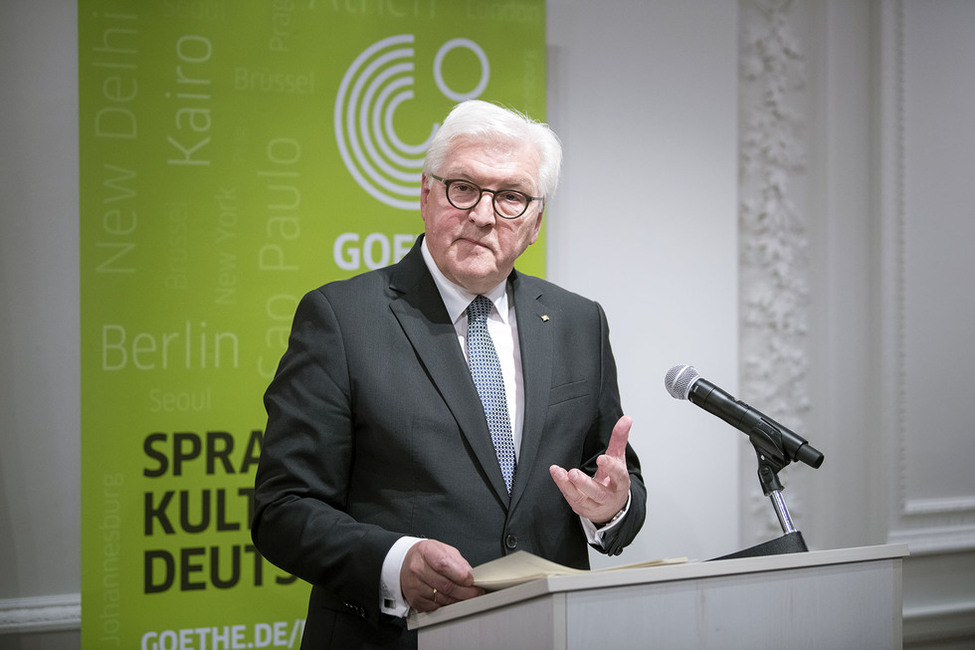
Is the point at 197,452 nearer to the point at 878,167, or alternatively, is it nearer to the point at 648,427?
the point at 648,427

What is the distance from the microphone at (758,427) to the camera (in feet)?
5.63

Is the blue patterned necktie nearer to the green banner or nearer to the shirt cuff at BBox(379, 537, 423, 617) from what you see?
the shirt cuff at BBox(379, 537, 423, 617)

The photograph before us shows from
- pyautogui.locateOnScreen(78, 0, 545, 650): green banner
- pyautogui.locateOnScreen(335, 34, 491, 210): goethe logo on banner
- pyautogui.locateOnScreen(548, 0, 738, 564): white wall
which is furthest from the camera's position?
pyautogui.locateOnScreen(548, 0, 738, 564): white wall

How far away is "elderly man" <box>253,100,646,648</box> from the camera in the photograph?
1.79 meters

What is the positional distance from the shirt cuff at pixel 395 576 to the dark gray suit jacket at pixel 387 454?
0.06 meters

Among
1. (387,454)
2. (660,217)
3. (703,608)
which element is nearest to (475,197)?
(387,454)

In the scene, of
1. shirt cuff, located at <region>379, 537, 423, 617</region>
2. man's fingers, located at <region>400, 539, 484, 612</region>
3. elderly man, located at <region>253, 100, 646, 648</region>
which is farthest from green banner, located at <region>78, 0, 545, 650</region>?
man's fingers, located at <region>400, 539, 484, 612</region>

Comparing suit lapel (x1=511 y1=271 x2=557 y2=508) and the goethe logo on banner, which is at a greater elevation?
the goethe logo on banner

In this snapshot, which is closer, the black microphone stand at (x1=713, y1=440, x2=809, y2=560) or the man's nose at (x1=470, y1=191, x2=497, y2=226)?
the black microphone stand at (x1=713, y1=440, x2=809, y2=560)

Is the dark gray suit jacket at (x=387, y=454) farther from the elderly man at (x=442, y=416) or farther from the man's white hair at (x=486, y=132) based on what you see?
the man's white hair at (x=486, y=132)

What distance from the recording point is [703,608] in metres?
1.31

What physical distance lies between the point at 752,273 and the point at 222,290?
2.10 metres

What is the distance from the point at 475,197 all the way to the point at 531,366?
1.29 feet

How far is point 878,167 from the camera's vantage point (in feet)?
12.4
